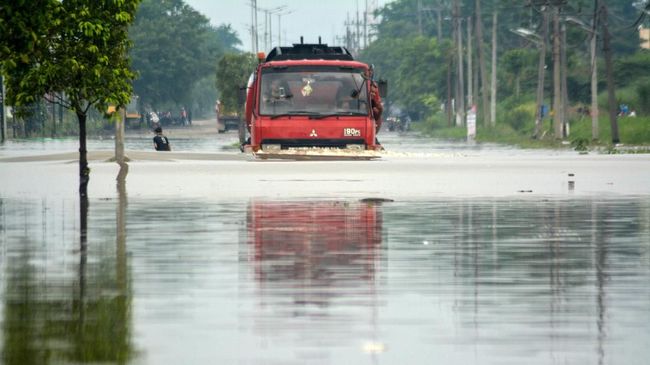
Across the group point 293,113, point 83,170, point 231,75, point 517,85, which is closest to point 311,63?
point 293,113

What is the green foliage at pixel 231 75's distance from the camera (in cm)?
8062

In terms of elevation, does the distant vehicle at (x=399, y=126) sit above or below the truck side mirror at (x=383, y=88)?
below

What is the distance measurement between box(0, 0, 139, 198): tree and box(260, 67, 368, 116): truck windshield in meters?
15.9

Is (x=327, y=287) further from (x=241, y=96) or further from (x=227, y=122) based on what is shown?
(x=227, y=122)

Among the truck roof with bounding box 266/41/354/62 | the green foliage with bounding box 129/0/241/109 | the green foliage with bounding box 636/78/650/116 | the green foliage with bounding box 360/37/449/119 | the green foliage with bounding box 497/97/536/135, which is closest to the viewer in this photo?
the truck roof with bounding box 266/41/354/62

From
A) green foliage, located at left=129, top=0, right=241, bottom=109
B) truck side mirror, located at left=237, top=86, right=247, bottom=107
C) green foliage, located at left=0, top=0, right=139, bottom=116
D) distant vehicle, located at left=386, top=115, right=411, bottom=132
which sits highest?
green foliage, located at left=129, top=0, right=241, bottom=109

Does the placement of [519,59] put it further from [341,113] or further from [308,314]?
[308,314]

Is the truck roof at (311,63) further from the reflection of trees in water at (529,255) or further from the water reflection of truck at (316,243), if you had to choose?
the water reflection of truck at (316,243)

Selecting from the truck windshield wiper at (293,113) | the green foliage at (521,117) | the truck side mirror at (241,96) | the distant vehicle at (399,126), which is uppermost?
the truck side mirror at (241,96)

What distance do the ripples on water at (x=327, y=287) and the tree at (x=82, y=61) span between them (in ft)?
20.8

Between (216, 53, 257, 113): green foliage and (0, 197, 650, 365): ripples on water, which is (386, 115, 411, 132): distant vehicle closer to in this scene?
(216, 53, 257, 113): green foliage

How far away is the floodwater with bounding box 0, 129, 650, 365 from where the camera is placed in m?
11.1

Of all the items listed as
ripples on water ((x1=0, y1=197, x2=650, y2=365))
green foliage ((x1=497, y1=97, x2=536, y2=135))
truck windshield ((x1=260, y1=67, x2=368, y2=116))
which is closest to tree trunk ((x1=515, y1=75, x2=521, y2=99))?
green foliage ((x1=497, y1=97, x2=536, y2=135))

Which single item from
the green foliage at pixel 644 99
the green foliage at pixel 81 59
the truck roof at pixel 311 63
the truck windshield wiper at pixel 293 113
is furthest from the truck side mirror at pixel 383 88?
the green foliage at pixel 644 99
